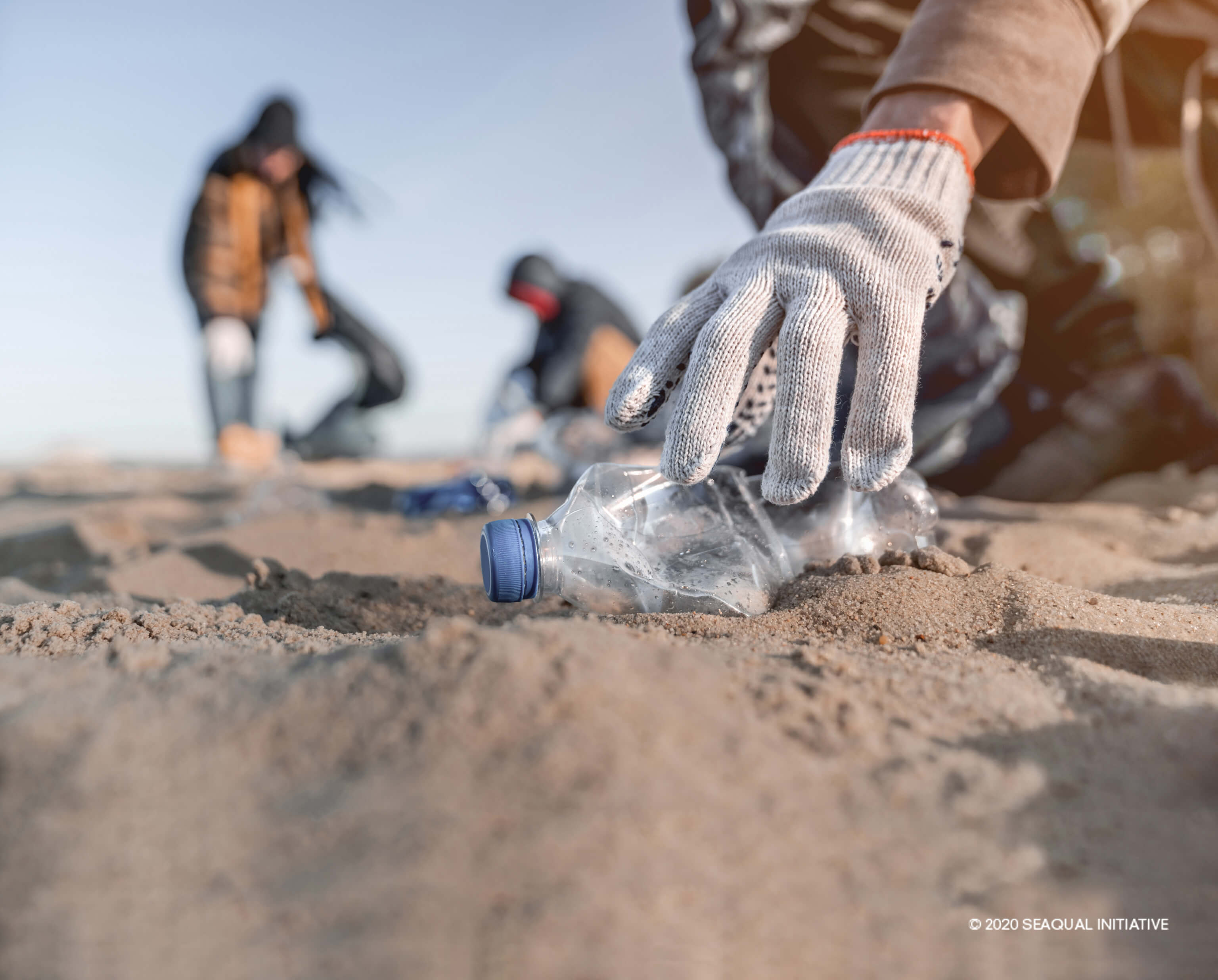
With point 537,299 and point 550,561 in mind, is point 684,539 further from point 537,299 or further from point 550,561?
point 537,299

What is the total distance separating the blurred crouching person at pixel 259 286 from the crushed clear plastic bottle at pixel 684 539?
495cm

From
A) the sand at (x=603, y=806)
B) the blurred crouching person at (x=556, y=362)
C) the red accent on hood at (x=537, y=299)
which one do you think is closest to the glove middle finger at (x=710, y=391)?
the sand at (x=603, y=806)

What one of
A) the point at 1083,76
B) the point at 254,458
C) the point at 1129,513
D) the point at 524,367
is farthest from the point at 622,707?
the point at 254,458

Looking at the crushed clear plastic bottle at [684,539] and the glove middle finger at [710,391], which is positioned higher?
the glove middle finger at [710,391]

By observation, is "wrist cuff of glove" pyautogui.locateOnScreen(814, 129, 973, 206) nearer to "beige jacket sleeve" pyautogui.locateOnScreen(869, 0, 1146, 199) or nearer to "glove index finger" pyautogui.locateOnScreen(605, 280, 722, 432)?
"beige jacket sleeve" pyautogui.locateOnScreen(869, 0, 1146, 199)

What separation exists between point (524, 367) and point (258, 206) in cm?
261

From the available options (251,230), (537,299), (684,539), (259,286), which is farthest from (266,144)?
(684,539)

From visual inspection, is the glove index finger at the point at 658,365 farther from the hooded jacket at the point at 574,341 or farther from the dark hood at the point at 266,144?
the dark hood at the point at 266,144

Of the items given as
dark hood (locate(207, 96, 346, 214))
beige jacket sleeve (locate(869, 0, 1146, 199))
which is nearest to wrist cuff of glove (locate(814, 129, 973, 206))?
beige jacket sleeve (locate(869, 0, 1146, 199))

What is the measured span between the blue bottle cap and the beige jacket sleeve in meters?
1.24

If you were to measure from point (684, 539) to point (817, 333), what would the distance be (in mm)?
567

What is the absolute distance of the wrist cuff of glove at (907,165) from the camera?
137 centimetres

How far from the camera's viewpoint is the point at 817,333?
1.22 meters

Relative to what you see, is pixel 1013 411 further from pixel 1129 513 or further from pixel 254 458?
pixel 254 458
